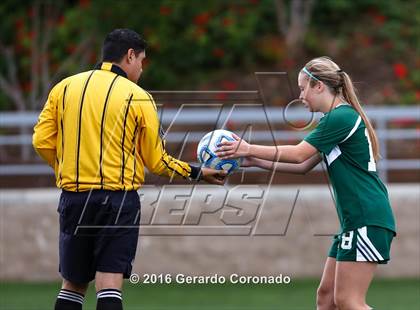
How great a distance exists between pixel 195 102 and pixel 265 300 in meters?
5.33

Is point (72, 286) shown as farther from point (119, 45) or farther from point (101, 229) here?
point (119, 45)

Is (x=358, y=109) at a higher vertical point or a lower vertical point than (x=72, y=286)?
higher

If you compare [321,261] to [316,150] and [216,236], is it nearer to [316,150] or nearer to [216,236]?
[216,236]

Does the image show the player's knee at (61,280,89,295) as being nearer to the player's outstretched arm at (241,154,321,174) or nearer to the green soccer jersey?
the player's outstretched arm at (241,154,321,174)

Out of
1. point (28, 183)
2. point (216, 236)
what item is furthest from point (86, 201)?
point (28, 183)

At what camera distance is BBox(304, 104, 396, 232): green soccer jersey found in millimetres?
6062

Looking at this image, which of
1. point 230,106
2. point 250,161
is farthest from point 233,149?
point 230,106

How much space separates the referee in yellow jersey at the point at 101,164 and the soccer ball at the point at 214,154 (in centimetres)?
44

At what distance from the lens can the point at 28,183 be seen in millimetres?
14156

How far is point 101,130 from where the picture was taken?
20.6 feet

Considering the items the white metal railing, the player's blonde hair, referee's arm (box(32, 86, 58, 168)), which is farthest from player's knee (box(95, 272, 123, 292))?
the white metal railing

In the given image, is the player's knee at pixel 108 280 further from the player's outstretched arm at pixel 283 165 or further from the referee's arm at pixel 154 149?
the player's outstretched arm at pixel 283 165

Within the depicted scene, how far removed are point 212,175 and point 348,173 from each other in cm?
112

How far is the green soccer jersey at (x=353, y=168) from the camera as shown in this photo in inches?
239
